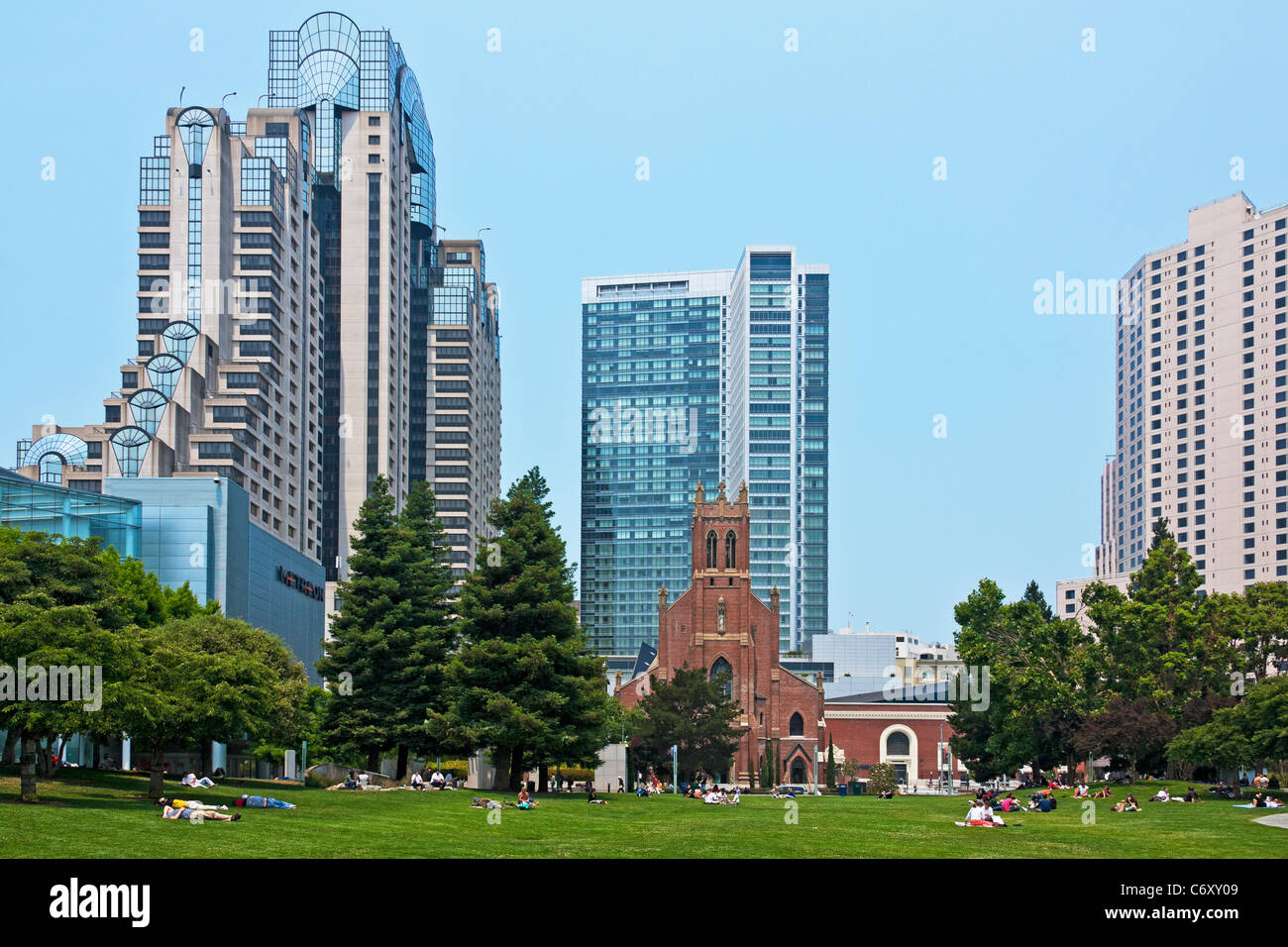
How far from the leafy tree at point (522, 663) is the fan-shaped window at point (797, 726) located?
60219mm

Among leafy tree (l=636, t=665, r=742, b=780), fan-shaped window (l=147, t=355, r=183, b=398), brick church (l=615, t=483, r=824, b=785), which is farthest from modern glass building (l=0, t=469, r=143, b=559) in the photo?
brick church (l=615, t=483, r=824, b=785)

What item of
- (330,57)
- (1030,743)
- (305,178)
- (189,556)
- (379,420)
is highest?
(330,57)

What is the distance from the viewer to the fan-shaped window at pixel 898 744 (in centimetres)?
12875

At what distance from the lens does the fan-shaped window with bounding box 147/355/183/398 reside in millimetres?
117750

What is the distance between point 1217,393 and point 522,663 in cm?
13941

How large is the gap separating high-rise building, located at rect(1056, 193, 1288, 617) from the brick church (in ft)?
217

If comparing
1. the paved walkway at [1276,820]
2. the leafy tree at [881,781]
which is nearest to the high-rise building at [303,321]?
the leafy tree at [881,781]

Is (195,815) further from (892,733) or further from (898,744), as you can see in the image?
(898,744)

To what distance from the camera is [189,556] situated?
9475 centimetres

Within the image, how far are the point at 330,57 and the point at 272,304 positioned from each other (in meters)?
46.0

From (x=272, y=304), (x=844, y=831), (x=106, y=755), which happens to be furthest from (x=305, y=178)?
(x=844, y=831)

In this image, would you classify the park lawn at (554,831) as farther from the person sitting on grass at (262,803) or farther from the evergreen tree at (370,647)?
the evergreen tree at (370,647)

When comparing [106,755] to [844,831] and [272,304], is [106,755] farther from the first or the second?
[272,304]

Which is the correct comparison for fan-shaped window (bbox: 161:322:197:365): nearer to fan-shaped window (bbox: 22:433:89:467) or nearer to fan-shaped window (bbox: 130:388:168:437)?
fan-shaped window (bbox: 130:388:168:437)
